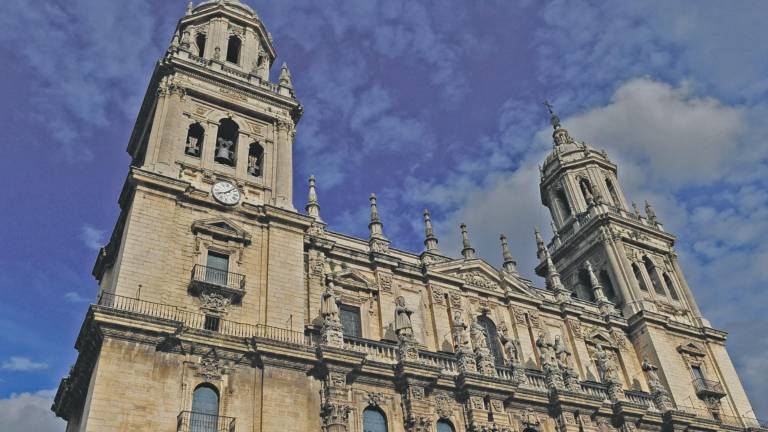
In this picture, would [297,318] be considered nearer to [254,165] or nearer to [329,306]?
[329,306]

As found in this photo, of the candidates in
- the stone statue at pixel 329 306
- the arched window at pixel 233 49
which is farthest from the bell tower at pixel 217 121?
the stone statue at pixel 329 306

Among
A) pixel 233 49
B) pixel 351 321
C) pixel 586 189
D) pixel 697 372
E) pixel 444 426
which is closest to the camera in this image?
pixel 444 426

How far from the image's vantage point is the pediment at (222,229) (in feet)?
82.0

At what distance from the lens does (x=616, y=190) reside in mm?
45188

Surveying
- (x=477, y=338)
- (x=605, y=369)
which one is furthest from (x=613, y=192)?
(x=477, y=338)

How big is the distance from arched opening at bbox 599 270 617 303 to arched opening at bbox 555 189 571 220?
5449 millimetres

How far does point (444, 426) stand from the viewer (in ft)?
83.8

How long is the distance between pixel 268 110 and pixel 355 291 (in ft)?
29.0

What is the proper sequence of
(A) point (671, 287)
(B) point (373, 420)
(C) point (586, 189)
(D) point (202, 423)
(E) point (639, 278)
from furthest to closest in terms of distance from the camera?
(C) point (586, 189), (A) point (671, 287), (E) point (639, 278), (B) point (373, 420), (D) point (202, 423)

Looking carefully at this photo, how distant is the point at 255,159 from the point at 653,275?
2452cm

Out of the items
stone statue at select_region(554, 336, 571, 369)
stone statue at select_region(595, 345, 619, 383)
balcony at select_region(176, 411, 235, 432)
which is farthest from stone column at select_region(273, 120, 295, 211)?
stone statue at select_region(595, 345, 619, 383)

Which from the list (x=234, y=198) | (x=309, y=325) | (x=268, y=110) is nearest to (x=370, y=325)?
(x=309, y=325)

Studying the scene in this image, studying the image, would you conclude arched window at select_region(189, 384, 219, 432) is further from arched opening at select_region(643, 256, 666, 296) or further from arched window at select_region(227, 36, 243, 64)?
arched opening at select_region(643, 256, 666, 296)

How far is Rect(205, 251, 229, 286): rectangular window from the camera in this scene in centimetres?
2409
